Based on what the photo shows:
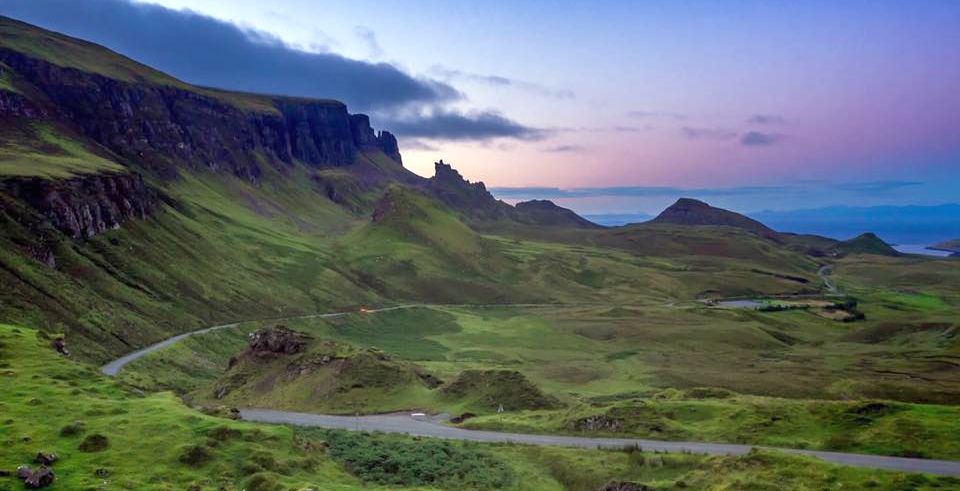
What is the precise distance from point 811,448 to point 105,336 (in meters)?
138

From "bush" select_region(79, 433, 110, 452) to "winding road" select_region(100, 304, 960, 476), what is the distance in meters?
38.6

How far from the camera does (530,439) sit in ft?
273

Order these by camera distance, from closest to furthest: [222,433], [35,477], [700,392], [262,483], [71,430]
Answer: [35,477], [262,483], [71,430], [222,433], [700,392]

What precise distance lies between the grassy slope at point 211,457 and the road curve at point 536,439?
5871 millimetres

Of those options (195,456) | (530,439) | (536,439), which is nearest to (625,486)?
(536,439)

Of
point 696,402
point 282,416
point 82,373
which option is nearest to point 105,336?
point 282,416

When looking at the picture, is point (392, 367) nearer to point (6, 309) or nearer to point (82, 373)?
point (82, 373)

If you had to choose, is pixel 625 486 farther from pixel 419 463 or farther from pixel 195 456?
pixel 195 456

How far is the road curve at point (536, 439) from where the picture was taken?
65062 mm

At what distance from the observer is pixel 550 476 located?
71.0 meters

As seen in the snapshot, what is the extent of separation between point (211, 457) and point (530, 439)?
136ft

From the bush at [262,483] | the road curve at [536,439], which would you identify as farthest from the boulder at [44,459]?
the road curve at [536,439]

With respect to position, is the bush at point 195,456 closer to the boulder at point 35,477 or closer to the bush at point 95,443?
the bush at point 95,443

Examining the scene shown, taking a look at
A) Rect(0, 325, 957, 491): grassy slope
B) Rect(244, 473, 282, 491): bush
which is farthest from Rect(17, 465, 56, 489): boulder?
Rect(244, 473, 282, 491): bush
